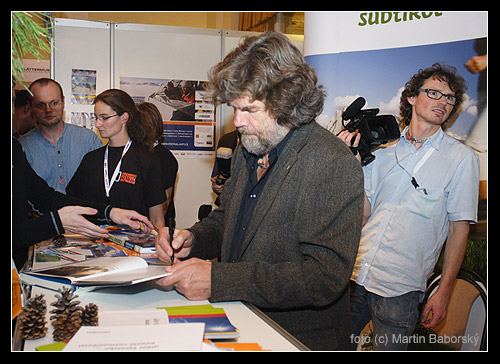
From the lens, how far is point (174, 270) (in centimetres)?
160

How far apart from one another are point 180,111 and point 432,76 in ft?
10.2

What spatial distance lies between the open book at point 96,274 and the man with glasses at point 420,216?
127cm

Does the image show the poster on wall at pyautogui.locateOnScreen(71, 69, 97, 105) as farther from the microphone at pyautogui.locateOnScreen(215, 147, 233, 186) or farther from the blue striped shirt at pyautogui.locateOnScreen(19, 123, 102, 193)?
the microphone at pyautogui.locateOnScreen(215, 147, 233, 186)

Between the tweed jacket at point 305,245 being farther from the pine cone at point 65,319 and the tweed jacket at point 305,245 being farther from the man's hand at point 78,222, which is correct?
the man's hand at point 78,222

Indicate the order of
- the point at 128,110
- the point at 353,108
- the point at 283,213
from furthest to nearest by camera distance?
the point at 128,110 < the point at 353,108 < the point at 283,213

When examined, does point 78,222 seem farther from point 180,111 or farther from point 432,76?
point 180,111

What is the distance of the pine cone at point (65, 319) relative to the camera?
127 centimetres

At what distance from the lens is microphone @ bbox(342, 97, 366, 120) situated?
2543mm

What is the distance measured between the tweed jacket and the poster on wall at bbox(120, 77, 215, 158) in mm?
3450

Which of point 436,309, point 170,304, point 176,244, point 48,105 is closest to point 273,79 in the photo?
point 176,244

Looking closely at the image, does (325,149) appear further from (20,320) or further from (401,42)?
(401,42)

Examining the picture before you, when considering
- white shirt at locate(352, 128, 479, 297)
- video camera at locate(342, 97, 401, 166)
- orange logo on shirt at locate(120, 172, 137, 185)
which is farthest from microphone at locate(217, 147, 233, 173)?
white shirt at locate(352, 128, 479, 297)

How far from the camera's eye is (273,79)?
171 cm
